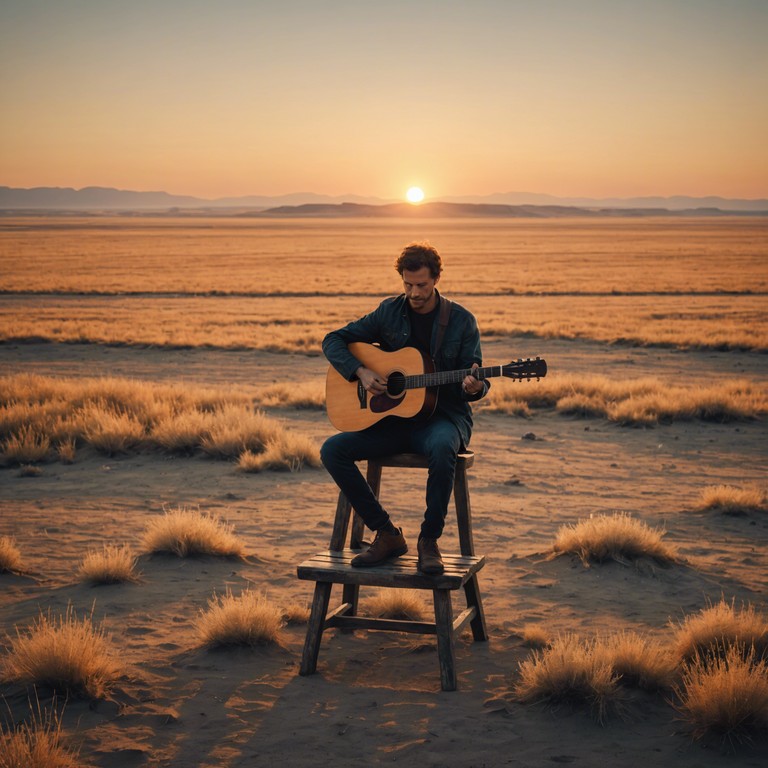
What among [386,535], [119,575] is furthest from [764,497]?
[119,575]

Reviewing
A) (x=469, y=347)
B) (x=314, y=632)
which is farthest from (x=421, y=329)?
(x=314, y=632)

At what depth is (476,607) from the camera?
5781mm

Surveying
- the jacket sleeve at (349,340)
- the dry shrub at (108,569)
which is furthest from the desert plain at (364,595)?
the jacket sleeve at (349,340)

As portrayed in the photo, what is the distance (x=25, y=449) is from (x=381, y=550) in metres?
7.45

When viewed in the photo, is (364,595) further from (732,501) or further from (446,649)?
(732,501)

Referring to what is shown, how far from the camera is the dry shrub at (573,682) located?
469 centimetres

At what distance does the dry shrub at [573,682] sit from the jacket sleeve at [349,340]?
79.5 inches

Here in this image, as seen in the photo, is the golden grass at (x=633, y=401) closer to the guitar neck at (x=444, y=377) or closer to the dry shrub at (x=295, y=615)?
the dry shrub at (x=295, y=615)

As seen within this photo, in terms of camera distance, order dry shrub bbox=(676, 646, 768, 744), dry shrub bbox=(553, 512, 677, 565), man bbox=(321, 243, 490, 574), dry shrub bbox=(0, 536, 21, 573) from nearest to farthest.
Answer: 1. dry shrub bbox=(676, 646, 768, 744)
2. man bbox=(321, 243, 490, 574)
3. dry shrub bbox=(0, 536, 21, 573)
4. dry shrub bbox=(553, 512, 677, 565)

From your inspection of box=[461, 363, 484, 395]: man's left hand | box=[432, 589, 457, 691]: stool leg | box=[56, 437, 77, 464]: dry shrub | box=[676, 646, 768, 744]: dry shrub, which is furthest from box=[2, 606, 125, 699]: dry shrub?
box=[56, 437, 77, 464]: dry shrub

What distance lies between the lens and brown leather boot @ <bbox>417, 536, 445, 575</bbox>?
5055mm

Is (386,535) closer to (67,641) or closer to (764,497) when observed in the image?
(67,641)

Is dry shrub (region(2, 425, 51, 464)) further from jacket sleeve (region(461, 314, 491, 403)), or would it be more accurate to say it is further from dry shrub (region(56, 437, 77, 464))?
jacket sleeve (region(461, 314, 491, 403))

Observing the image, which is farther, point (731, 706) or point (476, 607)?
point (476, 607)
